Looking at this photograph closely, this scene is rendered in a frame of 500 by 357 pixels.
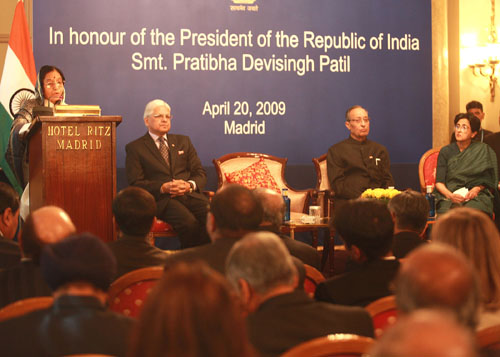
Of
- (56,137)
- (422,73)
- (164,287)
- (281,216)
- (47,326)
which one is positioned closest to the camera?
(164,287)

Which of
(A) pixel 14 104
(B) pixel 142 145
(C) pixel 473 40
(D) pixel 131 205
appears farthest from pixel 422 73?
(D) pixel 131 205

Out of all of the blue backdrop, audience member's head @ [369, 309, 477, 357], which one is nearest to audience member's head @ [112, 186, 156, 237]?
audience member's head @ [369, 309, 477, 357]

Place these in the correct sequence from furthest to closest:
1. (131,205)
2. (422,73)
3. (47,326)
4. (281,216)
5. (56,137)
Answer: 1. (422,73)
2. (56,137)
3. (281,216)
4. (131,205)
5. (47,326)

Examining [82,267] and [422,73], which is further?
[422,73]

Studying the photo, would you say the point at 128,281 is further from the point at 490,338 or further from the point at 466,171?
the point at 466,171

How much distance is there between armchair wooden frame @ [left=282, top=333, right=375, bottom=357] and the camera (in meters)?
1.44

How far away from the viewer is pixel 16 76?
5.89m

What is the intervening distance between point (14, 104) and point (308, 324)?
15.2 ft

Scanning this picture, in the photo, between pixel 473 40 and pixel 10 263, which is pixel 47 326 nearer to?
pixel 10 263

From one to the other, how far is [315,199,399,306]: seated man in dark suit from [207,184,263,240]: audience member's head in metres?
0.33

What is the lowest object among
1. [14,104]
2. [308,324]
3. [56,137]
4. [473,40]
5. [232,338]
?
[308,324]

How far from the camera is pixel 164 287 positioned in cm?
112

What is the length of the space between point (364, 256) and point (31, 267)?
3.87ft

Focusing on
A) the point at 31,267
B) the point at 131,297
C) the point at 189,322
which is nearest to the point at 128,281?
the point at 131,297
